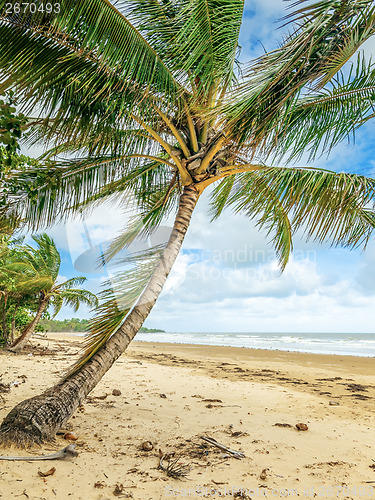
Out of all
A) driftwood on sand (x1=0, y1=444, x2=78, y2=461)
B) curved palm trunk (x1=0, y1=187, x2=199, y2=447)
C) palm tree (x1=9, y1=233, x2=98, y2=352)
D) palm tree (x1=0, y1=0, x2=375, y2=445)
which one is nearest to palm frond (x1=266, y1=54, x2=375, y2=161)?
palm tree (x1=0, y1=0, x2=375, y2=445)

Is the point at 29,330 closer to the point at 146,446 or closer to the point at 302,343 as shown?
the point at 146,446

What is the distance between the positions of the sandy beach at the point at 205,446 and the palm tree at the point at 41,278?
5.05m

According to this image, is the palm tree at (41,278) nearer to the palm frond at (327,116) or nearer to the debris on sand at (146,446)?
the debris on sand at (146,446)

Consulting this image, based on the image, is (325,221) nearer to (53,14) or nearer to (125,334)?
(125,334)

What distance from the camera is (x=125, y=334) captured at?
3807 millimetres

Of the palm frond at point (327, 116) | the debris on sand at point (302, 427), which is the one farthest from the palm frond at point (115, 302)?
the debris on sand at point (302, 427)

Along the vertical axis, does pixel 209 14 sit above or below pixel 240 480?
above

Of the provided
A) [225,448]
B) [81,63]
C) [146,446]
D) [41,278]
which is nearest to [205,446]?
[225,448]

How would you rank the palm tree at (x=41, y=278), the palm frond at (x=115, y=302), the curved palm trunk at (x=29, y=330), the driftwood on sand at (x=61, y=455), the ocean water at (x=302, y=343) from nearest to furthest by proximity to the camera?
the driftwood on sand at (x=61, y=455) → the palm frond at (x=115, y=302) → the palm tree at (x=41, y=278) → the curved palm trunk at (x=29, y=330) → the ocean water at (x=302, y=343)

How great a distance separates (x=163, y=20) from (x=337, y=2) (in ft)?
6.46

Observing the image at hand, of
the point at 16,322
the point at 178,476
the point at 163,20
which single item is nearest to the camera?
the point at 178,476

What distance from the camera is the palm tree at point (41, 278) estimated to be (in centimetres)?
1101

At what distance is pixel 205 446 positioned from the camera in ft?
11.3

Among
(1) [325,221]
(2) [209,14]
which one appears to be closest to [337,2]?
(2) [209,14]
